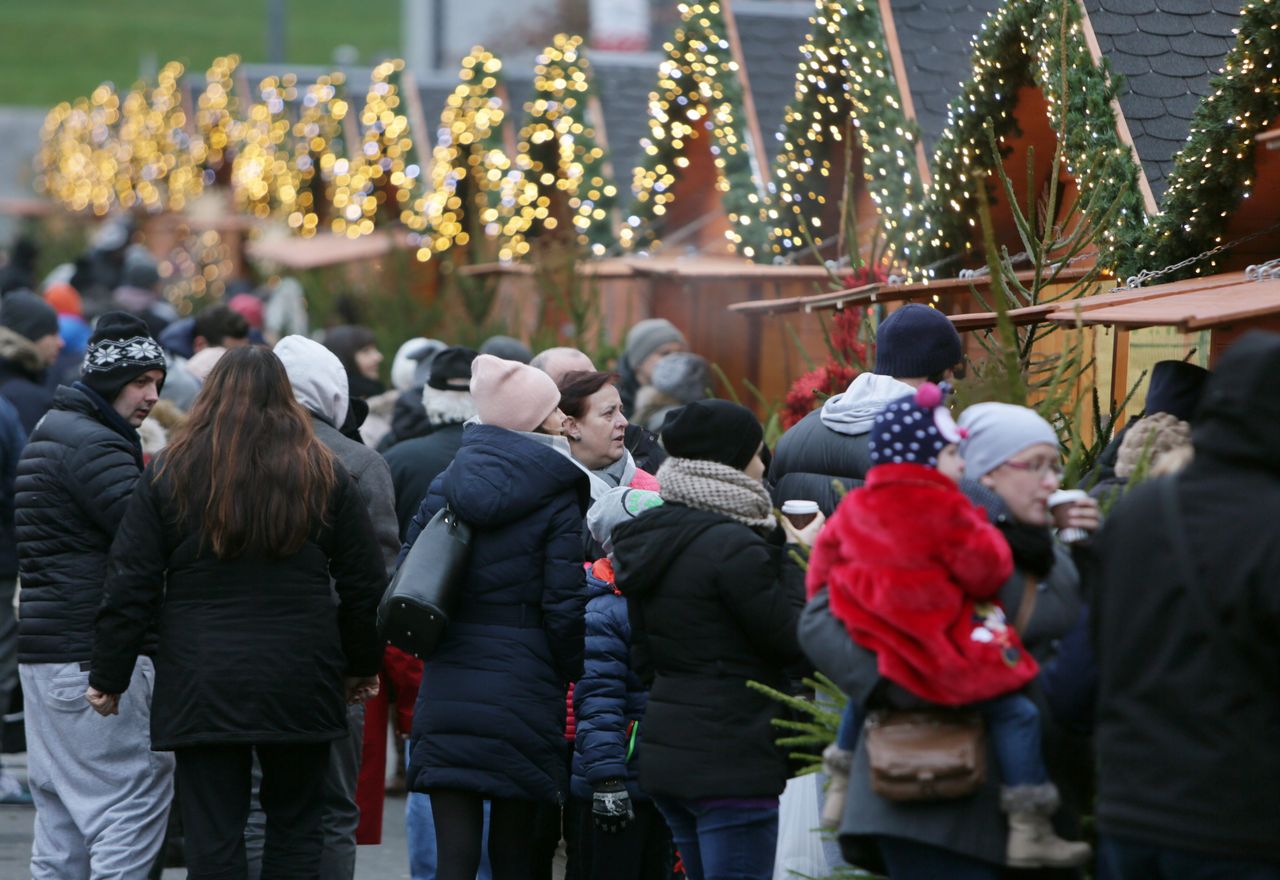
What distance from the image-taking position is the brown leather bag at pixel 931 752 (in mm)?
4191

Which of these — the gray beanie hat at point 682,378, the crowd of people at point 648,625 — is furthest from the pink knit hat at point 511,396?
the gray beanie hat at point 682,378

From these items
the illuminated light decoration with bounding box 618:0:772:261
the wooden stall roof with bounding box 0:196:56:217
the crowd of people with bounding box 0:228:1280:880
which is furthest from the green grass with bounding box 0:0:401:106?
the crowd of people with bounding box 0:228:1280:880

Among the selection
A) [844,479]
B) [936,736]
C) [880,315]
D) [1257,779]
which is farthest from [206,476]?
[880,315]

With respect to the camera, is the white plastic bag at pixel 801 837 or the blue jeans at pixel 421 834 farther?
the blue jeans at pixel 421 834

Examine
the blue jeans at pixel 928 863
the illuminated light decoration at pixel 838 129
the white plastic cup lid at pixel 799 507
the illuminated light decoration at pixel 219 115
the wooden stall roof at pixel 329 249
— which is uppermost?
the illuminated light decoration at pixel 219 115

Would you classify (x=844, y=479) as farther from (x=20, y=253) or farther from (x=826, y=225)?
(x=20, y=253)

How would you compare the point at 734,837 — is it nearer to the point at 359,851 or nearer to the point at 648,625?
the point at 648,625

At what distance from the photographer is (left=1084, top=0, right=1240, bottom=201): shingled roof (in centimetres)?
830

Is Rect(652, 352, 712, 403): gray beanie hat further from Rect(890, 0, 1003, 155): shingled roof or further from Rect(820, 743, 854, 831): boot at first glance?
Rect(820, 743, 854, 831): boot

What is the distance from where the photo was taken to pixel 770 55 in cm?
1427

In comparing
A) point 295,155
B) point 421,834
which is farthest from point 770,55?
point 295,155

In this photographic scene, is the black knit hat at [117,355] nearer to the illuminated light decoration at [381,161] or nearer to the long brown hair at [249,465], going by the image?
the long brown hair at [249,465]

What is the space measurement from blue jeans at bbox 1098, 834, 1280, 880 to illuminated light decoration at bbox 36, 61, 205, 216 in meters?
30.6

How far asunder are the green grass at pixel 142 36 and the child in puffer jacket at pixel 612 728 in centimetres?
6493
